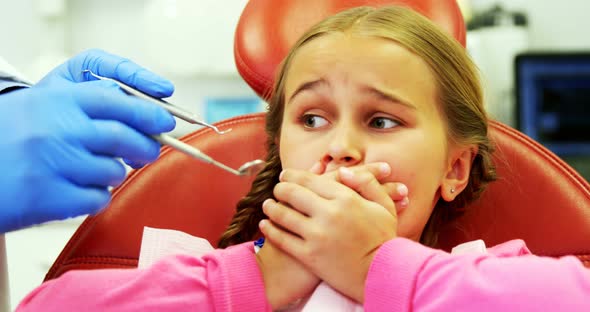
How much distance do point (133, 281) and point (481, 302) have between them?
0.45 metres

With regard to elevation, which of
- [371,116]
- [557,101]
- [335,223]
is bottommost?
[557,101]

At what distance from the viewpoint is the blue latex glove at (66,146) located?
794mm

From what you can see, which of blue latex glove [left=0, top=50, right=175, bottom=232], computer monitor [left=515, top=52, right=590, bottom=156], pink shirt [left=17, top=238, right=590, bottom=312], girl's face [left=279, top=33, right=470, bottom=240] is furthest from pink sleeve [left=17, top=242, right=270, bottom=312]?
computer monitor [left=515, top=52, right=590, bottom=156]

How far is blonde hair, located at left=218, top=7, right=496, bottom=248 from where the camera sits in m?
1.15

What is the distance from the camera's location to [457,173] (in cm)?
122

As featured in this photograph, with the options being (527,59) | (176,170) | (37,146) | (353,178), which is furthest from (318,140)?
(527,59)

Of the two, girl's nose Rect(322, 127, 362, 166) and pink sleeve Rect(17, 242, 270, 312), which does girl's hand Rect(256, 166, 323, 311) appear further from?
girl's nose Rect(322, 127, 362, 166)

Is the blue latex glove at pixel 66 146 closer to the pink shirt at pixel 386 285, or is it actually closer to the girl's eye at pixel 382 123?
Result: the pink shirt at pixel 386 285

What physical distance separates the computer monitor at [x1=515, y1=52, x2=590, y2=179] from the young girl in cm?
153

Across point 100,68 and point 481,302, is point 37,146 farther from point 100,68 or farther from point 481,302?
point 481,302

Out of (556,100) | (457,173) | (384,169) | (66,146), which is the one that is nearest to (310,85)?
(384,169)

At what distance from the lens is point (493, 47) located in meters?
2.82

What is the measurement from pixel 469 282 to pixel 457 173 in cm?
43

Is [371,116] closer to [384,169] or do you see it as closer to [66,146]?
[384,169]
